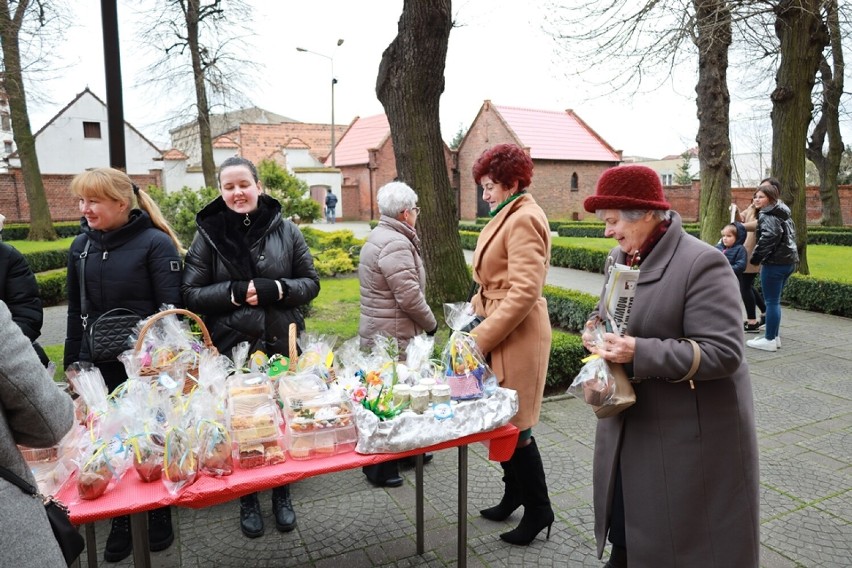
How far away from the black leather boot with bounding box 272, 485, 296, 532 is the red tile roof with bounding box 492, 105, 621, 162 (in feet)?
109

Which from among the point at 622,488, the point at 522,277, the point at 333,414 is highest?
the point at 522,277

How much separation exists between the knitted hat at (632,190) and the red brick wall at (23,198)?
30.8m

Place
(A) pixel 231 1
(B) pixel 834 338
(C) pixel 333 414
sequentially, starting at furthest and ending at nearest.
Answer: (A) pixel 231 1 → (B) pixel 834 338 → (C) pixel 333 414

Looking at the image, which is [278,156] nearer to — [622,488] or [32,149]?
[32,149]

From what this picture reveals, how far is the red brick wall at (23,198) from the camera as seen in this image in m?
28.6

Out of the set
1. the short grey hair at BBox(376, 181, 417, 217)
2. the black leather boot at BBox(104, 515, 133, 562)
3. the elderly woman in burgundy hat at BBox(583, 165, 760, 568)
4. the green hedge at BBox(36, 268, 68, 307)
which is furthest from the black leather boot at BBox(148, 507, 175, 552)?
the green hedge at BBox(36, 268, 68, 307)

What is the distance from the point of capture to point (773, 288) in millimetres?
7141

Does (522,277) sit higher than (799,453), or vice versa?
(522,277)

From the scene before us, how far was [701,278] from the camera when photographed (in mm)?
2043

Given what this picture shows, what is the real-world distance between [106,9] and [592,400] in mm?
4927

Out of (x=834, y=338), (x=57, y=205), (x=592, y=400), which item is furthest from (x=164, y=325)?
(x=57, y=205)

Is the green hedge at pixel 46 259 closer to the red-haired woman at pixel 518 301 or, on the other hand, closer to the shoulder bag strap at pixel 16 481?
the red-haired woman at pixel 518 301

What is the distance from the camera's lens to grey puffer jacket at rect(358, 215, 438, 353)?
385cm

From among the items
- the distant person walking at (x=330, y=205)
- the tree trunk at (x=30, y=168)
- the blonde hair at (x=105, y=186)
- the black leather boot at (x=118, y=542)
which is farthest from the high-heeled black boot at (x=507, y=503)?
the distant person walking at (x=330, y=205)
